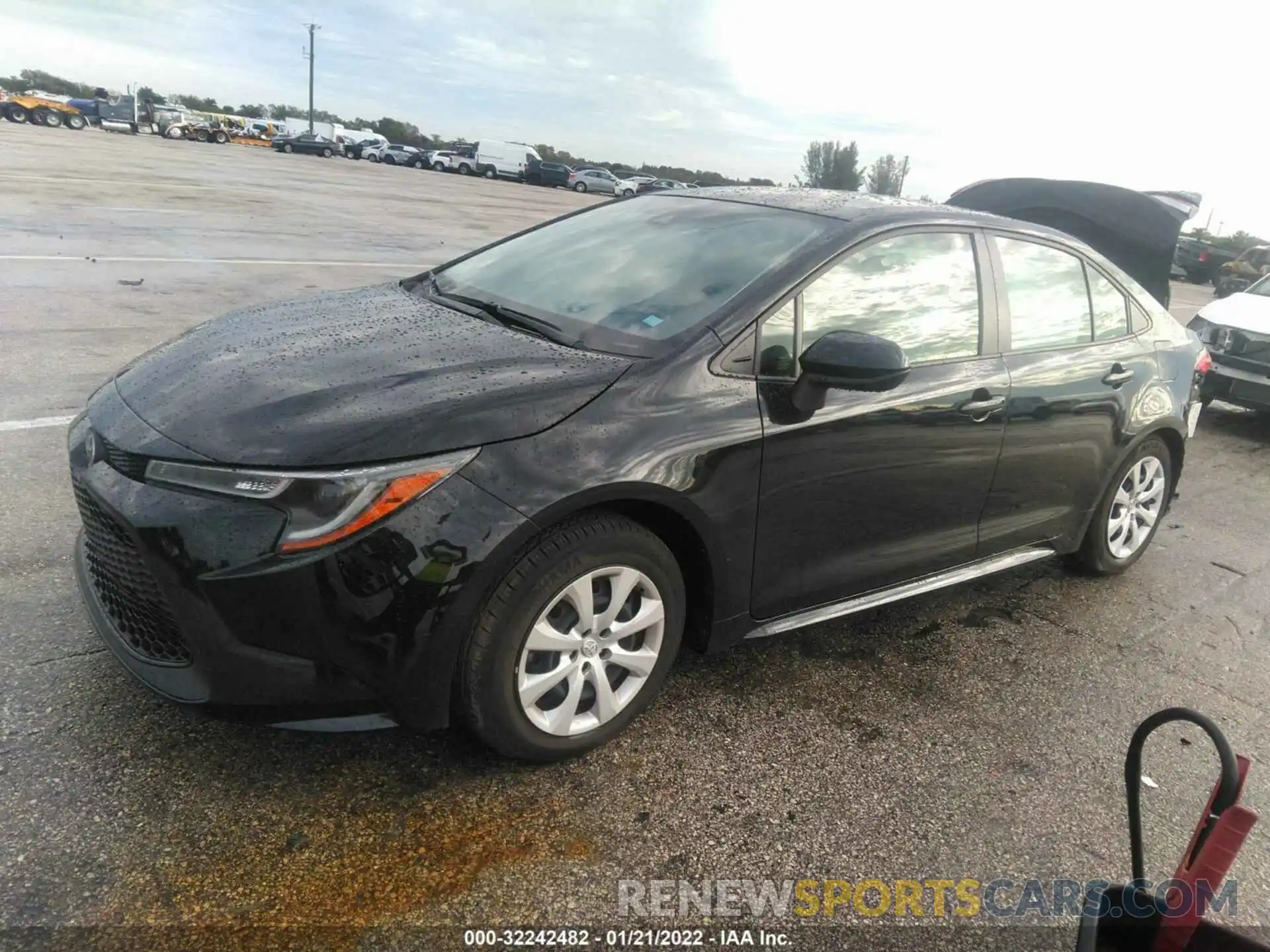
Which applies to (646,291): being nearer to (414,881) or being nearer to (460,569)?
(460,569)

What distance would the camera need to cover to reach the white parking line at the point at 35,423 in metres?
4.71

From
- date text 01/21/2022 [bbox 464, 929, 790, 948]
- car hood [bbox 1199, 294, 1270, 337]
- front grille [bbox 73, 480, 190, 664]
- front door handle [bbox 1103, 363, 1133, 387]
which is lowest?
date text 01/21/2022 [bbox 464, 929, 790, 948]

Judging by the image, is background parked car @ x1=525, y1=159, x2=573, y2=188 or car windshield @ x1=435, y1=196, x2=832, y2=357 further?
background parked car @ x1=525, y1=159, x2=573, y2=188

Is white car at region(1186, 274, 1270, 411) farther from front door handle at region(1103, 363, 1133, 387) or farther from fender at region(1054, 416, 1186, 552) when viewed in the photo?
front door handle at region(1103, 363, 1133, 387)

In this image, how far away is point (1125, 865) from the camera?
8.11 feet

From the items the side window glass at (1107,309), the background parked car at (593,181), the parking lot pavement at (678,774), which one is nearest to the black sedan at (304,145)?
the background parked car at (593,181)

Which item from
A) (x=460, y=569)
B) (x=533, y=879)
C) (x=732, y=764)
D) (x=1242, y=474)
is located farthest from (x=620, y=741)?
(x=1242, y=474)

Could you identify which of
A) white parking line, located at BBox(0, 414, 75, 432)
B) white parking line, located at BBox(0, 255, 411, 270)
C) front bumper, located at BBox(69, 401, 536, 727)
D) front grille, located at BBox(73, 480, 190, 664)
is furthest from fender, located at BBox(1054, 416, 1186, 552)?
white parking line, located at BBox(0, 255, 411, 270)

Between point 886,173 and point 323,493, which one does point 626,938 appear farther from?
point 886,173

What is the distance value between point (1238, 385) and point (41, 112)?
183ft

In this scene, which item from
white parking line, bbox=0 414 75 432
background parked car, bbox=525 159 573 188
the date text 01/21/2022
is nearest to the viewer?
the date text 01/21/2022

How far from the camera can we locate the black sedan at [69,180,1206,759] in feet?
7.09

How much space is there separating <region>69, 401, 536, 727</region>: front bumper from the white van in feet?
174

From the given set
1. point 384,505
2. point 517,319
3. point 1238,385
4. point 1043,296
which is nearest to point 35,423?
point 517,319
